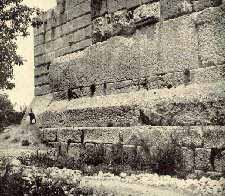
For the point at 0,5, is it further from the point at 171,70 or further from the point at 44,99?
the point at 171,70

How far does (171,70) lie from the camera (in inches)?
221

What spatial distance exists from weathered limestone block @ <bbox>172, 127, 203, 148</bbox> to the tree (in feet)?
27.1

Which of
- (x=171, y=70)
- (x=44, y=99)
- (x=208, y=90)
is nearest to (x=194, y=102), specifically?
(x=208, y=90)

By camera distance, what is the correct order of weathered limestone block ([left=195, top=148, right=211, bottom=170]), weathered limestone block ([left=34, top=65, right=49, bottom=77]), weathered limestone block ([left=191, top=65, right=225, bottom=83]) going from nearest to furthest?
weathered limestone block ([left=195, top=148, right=211, bottom=170]) → weathered limestone block ([left=191, top=65, right=225, bottom=83]) → weathered limestone block ([left=34, top=65, right=49, bottom=77])

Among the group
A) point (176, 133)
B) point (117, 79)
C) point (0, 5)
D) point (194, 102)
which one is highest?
point (0, 5)

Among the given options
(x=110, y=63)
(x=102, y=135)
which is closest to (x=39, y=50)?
(x=110, y=63)

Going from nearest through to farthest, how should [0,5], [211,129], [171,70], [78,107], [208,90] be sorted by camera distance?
[211,129], [208,90], [171,70], [78,107], [0,5]

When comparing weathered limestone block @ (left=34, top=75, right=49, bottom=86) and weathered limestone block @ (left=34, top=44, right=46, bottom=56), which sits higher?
weathered limestone block @ (left=34, top=44, right=46, bottom=56)

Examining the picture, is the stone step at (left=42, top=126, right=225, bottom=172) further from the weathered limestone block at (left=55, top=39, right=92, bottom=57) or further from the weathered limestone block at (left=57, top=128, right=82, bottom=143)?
the weathered limestone block at (left=55, top=39, right=92, bottom=57)

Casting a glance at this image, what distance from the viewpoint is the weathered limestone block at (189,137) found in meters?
4.66

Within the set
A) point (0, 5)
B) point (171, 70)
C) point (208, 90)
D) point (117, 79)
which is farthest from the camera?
point (0, 5)

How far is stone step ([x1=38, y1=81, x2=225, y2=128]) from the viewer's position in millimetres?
4758

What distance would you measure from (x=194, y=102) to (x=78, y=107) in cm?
247

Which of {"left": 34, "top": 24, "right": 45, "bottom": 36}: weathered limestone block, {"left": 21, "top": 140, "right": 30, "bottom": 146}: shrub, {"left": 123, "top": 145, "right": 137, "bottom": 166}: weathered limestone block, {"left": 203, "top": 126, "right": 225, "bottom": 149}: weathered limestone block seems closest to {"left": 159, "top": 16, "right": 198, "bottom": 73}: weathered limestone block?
{"left": 203, "top": 126, "right": 225, "bottom": 149}: weathered limestone block
